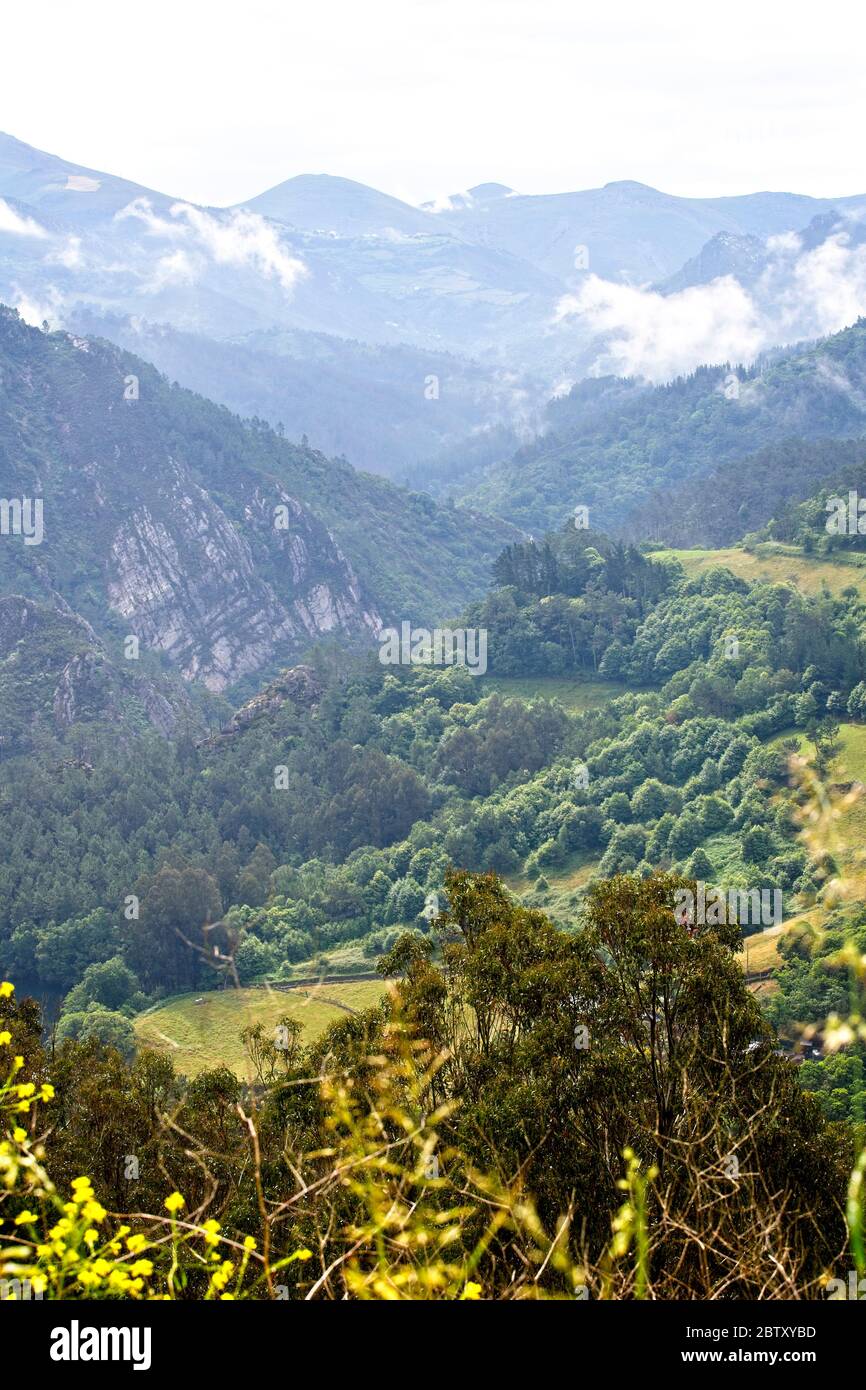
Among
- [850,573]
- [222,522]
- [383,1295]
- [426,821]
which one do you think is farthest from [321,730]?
[383,1295]

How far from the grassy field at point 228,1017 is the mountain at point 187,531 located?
273 feet

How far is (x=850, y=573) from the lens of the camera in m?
88.9

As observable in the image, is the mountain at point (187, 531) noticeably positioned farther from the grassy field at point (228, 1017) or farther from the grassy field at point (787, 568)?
the grassy field at point (228, 1017)

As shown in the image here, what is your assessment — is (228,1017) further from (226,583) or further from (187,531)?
(187,531)

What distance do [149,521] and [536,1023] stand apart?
142 m

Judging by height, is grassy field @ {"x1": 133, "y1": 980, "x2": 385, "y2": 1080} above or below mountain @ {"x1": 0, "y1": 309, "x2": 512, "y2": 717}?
below

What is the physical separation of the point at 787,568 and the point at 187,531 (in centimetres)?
8430

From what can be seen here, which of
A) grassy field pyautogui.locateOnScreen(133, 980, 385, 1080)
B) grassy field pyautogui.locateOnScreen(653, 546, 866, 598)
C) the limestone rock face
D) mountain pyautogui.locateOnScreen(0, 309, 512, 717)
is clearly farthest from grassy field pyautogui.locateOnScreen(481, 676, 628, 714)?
the limestone rock face

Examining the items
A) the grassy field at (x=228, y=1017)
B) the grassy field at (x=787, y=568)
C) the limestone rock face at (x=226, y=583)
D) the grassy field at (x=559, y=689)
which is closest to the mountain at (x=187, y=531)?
the limestone rock face at (x=226, y=583)

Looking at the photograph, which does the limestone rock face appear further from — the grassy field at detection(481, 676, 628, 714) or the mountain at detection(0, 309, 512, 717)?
the grassy field at detection(481, 676, 628, 714)

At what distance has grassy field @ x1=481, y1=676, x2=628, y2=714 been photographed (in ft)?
294

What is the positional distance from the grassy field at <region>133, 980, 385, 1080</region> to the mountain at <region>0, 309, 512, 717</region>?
83.3 m

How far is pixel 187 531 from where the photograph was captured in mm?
159875

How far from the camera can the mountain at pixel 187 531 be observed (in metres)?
150
